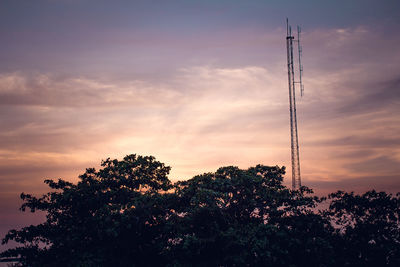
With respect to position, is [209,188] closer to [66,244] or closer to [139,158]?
[139,158]

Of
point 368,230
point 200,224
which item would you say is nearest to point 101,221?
point 200,224

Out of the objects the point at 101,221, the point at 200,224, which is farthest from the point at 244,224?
the point at 101,221

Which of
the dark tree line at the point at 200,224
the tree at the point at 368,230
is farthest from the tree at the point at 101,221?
the tree at the point at 368,230

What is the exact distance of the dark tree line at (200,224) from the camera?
921 inches

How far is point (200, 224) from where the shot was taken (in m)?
24.2

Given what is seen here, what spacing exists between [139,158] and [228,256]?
9.78 m

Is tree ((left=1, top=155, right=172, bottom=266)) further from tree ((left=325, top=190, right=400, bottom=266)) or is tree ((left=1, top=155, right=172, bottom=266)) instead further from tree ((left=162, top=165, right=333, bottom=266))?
tree ((left=325, top=190, right=400, bottom=266))

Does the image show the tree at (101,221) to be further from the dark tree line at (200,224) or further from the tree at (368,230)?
the tree at (368,230)

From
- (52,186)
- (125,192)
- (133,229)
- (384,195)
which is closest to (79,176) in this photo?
(52,186)

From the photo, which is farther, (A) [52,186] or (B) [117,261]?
(A) [52,186]

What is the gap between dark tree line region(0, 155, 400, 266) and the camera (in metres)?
23.4

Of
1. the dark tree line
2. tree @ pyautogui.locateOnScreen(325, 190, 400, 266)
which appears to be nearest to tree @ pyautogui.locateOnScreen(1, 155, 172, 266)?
the dark tree line

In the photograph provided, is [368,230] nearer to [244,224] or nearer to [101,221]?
[244,224]

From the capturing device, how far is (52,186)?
27219mm
